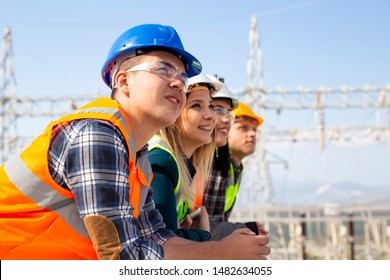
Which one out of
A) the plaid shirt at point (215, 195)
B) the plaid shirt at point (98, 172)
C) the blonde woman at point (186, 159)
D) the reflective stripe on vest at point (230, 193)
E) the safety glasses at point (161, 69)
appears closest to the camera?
the plaid shirt at point (98, 172)

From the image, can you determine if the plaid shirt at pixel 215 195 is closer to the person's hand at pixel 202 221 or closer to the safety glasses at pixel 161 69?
the person's hand at pixel 202 221

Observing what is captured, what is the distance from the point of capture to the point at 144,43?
1719 mm

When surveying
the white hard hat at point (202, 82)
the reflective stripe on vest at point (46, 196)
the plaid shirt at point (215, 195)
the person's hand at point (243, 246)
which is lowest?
the person's hand at point (243, 246)

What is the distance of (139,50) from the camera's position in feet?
5.69

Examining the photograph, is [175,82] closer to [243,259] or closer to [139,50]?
[139,50]

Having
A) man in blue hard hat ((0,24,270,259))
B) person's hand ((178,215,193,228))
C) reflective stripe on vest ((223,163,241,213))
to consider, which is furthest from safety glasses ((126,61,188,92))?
reflective stripe on vest ((223,163,241,213))

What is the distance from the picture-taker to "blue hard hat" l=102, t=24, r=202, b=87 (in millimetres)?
1716

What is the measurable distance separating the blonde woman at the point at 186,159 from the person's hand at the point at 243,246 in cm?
43

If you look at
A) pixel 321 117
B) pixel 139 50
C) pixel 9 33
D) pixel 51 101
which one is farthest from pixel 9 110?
pixel 139 50

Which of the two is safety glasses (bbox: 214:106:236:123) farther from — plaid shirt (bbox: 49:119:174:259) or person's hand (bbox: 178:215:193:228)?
plaid shirt (bbox: 49:119:174:259)

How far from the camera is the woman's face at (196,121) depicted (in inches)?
110

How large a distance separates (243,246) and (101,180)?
0.51 meters

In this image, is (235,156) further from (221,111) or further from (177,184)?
(177,184)

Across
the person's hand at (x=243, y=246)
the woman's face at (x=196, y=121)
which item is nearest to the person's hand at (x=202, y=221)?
the woman's face at (x=196, y=121)
